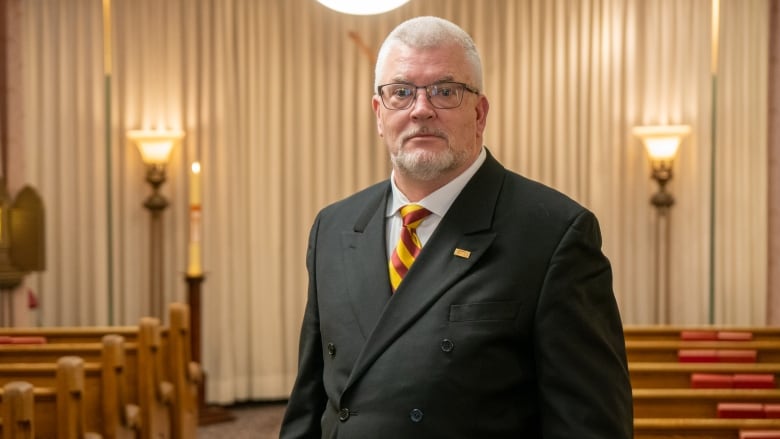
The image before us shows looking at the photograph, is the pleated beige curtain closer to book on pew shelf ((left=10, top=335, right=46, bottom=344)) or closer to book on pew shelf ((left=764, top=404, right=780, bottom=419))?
book on pew shelf ((left=10, top=335, right=46, bottom=344))

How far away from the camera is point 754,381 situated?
147 inches

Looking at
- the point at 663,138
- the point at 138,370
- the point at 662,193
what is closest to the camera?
the point at 138,370

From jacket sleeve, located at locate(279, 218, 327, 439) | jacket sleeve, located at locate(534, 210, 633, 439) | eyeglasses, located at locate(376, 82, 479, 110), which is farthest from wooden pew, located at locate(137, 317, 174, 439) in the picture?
jacket sleeve, located at locate(534, 210, 633, 439)

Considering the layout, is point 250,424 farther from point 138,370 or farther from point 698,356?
point 698,356

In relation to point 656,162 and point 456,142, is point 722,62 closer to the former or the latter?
point 656,162

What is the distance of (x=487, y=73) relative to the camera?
808cm

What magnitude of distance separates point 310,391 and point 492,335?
0.51m

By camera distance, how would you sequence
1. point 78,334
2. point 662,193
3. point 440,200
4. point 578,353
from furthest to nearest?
point 662,193 → point 78,334 → point 440,200 → point 578,353

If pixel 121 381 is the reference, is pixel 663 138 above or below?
above

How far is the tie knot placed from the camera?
6.26 ft

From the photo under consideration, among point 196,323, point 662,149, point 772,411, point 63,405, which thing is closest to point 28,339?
point 63,405

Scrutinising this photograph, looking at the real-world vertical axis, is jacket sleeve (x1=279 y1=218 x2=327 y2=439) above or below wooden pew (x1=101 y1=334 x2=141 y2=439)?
above

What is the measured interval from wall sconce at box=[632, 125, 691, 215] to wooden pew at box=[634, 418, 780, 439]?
15.5ft

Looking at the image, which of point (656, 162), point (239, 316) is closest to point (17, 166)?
point (239, 316)
